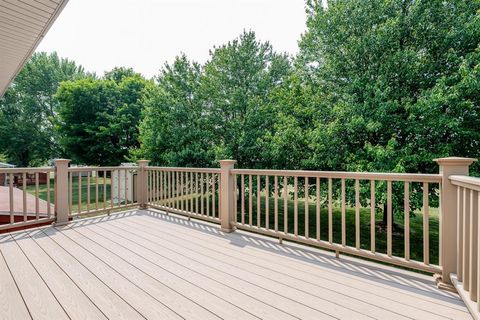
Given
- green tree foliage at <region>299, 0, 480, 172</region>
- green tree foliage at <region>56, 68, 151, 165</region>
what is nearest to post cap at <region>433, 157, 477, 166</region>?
green tree foliage at <region>299, 0, 480, 172</region>

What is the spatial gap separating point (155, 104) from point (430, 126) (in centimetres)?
792

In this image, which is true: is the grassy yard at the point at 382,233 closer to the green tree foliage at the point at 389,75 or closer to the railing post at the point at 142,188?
the green tree foliage at the point at 389,75

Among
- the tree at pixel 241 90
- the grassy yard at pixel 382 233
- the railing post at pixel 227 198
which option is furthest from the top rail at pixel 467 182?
the tree at pixel 241 90

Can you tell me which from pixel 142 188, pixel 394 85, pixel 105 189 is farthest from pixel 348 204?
pixel 105 189

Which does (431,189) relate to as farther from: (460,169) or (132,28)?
(132,28)

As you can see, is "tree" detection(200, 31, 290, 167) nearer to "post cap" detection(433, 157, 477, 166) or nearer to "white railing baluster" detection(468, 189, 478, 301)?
"post cap" detection(433, 157, 477, 166)

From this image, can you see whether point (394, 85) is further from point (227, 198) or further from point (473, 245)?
point (473, 245)

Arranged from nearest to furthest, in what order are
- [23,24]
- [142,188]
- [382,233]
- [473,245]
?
[473,245] → [23,24] → [142,188] → [382,233]

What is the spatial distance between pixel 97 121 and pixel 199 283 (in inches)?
594

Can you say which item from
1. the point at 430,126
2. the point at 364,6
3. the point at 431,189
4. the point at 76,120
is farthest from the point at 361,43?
the point at 76,120

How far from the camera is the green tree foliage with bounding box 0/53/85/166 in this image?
19.1 metres

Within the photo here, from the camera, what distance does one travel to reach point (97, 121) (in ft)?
47.5

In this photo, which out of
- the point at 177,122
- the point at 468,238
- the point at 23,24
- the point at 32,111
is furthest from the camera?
the point at 32,111

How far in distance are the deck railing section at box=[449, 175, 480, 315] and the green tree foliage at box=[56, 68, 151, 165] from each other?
1382cm
